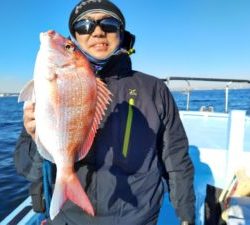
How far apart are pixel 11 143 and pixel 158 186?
1273cm

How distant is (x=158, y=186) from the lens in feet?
7.71

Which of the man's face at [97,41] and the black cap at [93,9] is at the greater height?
the black cap at [93,9]

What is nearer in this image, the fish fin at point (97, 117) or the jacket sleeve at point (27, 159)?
the fish fin at point (97, 117)

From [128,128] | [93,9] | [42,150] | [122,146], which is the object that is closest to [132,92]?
[128,128]

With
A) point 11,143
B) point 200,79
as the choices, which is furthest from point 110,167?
point 11,143

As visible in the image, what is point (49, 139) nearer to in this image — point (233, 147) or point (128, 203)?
point (128, 203)

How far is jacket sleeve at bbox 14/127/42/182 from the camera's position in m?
2.08

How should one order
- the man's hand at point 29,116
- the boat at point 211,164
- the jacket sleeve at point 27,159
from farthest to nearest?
the boat at point 211,164
the jacket sleeve at point 27,159
the man's hand at point 29,116

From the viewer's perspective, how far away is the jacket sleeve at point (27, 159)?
2084mm

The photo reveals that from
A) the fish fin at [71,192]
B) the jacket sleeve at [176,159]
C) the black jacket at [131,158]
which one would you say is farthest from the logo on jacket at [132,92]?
the fish fin at [71,192]

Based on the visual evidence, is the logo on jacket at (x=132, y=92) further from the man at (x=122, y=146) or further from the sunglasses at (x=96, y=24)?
the sunglasses at (x=96, y=24)

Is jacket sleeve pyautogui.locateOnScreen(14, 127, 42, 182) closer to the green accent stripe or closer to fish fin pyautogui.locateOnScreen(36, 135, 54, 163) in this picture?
fish fin pyautogui.locateOnScreen(36, 135, 54, 163)

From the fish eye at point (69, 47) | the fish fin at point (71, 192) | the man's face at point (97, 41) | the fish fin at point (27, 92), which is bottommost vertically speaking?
the fish fin at point (71, 192)

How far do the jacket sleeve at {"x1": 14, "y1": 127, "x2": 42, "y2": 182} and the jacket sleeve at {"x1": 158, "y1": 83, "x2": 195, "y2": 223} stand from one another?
93 centimetres
